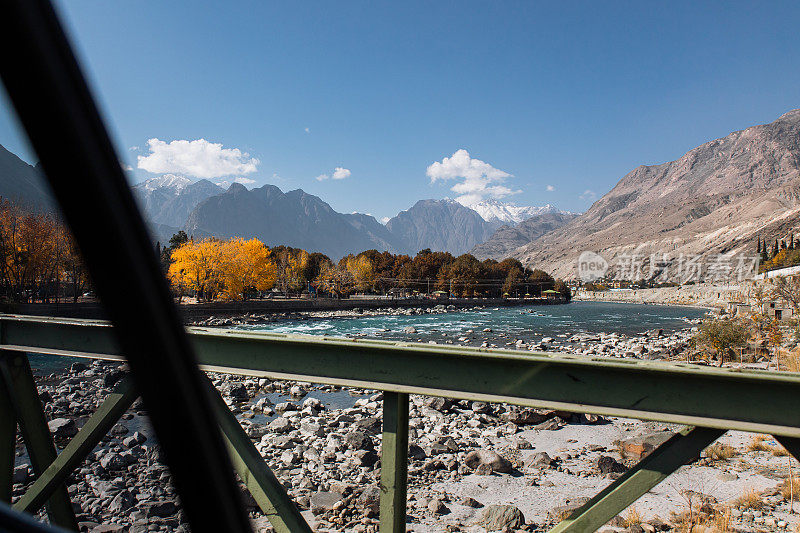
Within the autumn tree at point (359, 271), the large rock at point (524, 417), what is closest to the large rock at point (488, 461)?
the large rock at point (524, 417)

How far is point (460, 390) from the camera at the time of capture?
5.54 feet

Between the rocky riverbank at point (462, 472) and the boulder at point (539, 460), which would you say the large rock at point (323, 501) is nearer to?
the rocky riverbank at point (462, 472)

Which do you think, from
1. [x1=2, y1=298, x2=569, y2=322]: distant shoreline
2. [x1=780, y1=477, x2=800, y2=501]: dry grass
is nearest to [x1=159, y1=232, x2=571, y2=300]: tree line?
[x1=2, y1=298, x2=569, y2=322]: distant shoreline

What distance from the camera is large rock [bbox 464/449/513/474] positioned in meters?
7.01

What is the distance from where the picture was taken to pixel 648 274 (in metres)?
162

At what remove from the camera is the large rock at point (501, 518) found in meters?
5.23

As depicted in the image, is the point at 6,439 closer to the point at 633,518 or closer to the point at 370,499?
the point at 370,499

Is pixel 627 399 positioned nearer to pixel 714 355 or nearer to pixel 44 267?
pixel 44 267

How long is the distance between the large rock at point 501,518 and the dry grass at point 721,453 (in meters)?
A: 3.67

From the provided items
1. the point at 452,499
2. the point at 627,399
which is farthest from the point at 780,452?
the point at 627,399

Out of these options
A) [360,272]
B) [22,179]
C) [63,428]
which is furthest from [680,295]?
[22,179]

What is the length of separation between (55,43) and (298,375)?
1494 millimetres

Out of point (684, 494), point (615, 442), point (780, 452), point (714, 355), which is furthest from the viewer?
point (714, 355)

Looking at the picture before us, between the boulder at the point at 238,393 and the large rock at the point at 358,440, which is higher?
the large rock at the point at 358,440
